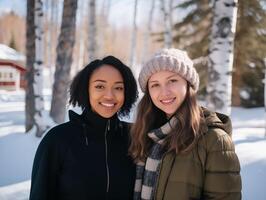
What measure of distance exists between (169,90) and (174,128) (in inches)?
11.1

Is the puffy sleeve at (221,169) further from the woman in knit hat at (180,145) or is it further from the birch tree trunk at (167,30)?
the birch tree trunk at (167,30)

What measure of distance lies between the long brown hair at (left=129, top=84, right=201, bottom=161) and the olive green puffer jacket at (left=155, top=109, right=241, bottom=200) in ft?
0.20

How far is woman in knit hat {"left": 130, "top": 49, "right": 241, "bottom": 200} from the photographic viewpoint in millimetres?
2232

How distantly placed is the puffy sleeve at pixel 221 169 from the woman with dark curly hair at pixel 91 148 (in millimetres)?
698

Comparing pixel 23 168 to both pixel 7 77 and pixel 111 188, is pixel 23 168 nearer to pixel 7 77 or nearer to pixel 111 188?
pixel 7 77

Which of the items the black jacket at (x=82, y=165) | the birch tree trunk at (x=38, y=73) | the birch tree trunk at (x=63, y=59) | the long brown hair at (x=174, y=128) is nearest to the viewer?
the long brown hair at (x=174, y=128)

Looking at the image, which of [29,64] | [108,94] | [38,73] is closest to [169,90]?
[108,94]

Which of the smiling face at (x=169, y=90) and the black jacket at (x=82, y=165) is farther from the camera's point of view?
the black jacket at (x=82, y=165)

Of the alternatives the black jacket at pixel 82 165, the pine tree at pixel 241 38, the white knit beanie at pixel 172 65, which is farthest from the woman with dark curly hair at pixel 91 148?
the pine tree at pixel 241 38

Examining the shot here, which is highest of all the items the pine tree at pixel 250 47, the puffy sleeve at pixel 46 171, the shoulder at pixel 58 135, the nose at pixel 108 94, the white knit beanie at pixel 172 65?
the pine tree at pixel 250 47

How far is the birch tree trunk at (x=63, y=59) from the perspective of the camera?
8.70 meters

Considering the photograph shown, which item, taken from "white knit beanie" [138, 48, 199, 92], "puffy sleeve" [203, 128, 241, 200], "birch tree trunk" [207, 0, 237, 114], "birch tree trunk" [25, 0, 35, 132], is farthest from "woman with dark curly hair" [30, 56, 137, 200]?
"birch tree trunk" [25, 0, 35, 132]

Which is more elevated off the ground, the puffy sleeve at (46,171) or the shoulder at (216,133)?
the shoulder at (216,133)

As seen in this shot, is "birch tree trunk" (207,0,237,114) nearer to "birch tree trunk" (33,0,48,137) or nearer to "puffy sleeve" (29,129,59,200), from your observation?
"puffy sleeve" (29,129,59,200)
